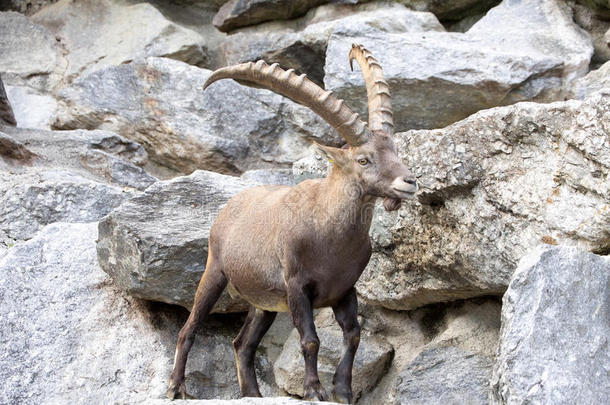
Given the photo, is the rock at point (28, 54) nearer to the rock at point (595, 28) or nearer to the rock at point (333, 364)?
the rock at point (333, 364)

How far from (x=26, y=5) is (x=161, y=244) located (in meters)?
8.63

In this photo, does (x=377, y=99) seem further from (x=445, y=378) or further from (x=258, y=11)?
(x=258, y=11)

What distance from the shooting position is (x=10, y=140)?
332 inches

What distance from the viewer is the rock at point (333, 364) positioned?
6035 millimetres

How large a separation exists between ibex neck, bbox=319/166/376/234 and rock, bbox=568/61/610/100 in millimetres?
3450

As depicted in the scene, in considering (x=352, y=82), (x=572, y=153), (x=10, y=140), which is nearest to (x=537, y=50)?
(x=352, y=82)

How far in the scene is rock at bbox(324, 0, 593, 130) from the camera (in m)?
7.95

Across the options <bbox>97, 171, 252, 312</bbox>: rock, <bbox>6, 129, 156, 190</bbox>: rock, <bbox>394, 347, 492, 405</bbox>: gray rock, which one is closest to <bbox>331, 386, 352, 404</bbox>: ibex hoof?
<bbox>394, 347, 492, 405</bbox>: gray rock

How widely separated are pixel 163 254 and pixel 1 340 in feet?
4.77

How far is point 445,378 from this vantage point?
18.2 ft

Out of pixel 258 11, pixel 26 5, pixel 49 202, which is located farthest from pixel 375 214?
pixel 26 5

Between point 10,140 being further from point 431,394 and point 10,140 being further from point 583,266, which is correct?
point 583,266

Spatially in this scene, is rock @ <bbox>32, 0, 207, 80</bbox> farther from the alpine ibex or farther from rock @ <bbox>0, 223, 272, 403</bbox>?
the alpine ibex

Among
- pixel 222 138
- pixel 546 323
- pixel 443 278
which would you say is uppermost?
pixel 546 323
